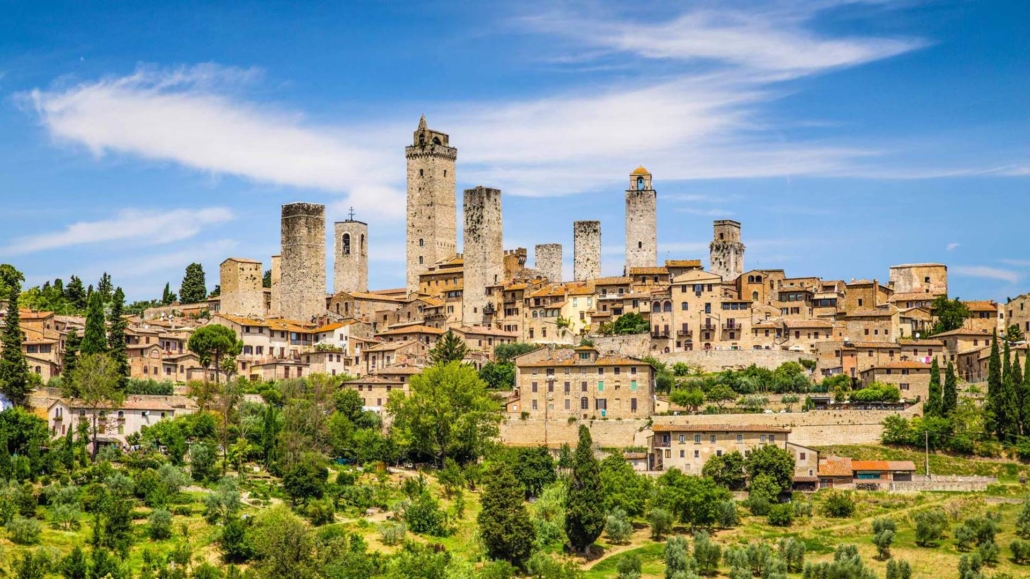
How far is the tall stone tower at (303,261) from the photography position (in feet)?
324

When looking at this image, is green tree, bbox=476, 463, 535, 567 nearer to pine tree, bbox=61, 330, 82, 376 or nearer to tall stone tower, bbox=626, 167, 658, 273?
pine tree, bbox=61, 330, 82, 376

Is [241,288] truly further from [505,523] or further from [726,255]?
[505,523]

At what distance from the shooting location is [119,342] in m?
75.8

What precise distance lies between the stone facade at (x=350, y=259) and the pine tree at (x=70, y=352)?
3136cm

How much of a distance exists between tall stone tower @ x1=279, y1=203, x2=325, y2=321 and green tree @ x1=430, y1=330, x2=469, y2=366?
18.6 metres

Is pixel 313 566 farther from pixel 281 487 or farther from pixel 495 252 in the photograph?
pixel 495 252

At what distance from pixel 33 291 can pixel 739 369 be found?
4606cm

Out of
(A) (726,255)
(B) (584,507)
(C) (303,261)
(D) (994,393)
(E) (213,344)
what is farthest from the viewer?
(A) (726,255)

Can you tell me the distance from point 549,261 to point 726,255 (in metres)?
11.5

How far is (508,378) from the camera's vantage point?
8162 cm

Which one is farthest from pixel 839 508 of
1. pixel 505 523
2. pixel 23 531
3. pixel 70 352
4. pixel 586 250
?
pixel 586 250

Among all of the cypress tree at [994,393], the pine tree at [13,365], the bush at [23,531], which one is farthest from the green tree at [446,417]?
the cypress tree at [994,393]

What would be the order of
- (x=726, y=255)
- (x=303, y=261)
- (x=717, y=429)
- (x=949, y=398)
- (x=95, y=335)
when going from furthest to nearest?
1. (x=726, y=255)
2. (x=303, y=261)
3. (x=95, y=335)
4. (x=949, y=398)
5. (x=717, y=429)

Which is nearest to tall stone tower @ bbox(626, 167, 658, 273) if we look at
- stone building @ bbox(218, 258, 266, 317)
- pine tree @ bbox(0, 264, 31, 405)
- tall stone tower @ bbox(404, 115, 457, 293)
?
tall stone tower @ bbox(404, 115, 457, 293)
